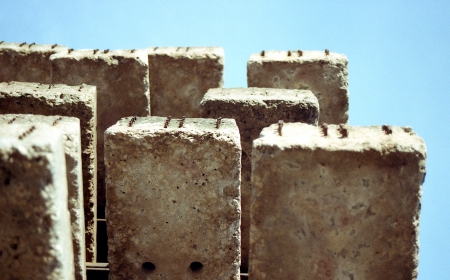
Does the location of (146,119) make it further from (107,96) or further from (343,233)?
(107,96)

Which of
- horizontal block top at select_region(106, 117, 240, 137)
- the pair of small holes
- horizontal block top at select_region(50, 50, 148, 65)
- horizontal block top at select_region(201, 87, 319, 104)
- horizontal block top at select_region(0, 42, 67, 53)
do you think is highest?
horizontal block top at select_region(0, 42, 67, 53)

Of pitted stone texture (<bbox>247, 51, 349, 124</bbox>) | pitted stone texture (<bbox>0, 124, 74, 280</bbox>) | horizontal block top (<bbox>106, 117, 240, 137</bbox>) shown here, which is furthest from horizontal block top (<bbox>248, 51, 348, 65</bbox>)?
pitted stone texture (<bbox>0, 124, 74, 280</bbox>)

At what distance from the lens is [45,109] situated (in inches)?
201

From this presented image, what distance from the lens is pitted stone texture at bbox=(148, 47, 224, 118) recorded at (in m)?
7.46

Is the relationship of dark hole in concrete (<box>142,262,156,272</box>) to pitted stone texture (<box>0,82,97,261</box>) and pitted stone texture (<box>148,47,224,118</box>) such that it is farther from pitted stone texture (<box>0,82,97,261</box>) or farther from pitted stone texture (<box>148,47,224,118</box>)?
pitted stone texture (<box>148,47,224,118</box>)

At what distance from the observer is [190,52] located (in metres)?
7.54

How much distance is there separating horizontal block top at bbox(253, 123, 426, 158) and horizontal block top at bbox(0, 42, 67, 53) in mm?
4207

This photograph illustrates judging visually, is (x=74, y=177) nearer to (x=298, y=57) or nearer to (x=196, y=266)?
(x=196, y=266)

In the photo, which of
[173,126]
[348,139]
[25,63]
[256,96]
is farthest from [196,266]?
[25,63]

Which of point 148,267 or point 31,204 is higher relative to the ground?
point 31,204

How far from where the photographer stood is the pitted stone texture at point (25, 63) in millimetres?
7621

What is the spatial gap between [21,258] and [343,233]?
1712mm

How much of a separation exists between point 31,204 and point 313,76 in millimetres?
4282

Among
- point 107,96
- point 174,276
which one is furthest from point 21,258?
point 107,96
